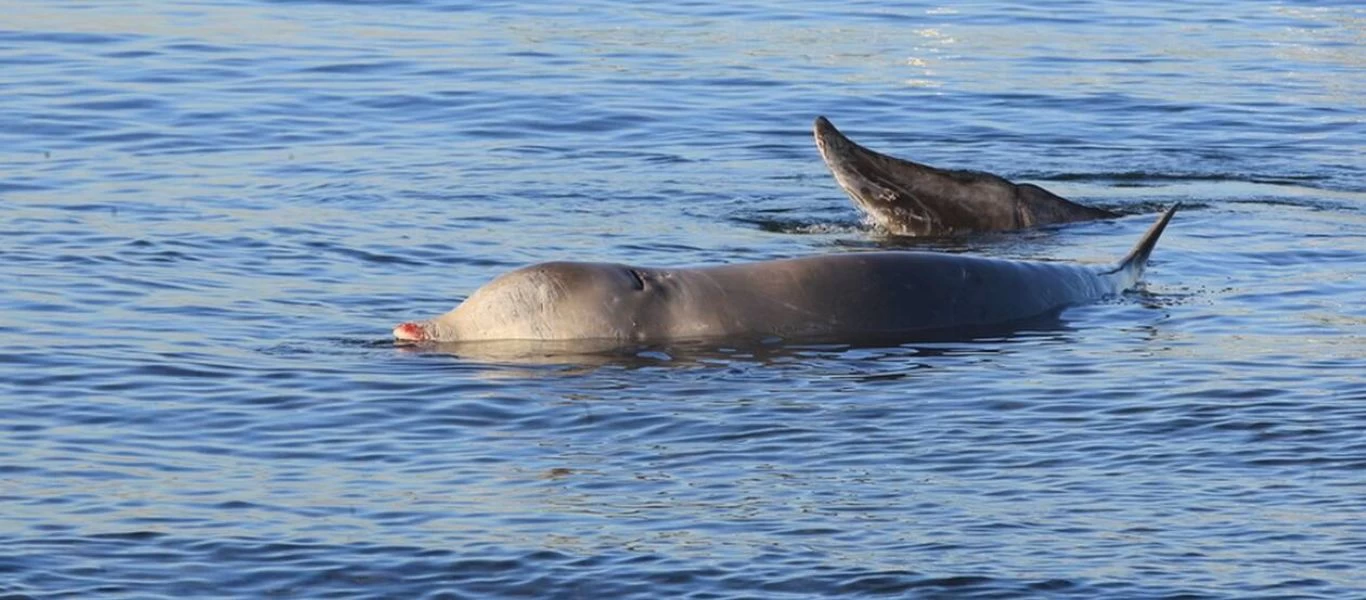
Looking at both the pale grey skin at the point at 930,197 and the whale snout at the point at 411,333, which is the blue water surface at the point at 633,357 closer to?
the whale snout at the point at 411,333

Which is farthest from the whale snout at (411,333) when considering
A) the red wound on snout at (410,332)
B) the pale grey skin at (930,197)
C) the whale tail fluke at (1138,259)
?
the pale grey skin at (930,197)

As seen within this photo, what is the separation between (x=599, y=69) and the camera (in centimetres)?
2522

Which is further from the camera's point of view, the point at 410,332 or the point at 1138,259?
the point at 1138,259

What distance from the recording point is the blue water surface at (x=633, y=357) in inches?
346

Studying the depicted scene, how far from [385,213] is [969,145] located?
585cm

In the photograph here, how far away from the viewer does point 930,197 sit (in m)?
16.8

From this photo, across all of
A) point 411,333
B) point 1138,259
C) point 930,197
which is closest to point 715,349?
point 411,333

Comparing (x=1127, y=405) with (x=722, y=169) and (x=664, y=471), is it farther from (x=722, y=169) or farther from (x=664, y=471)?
(x=722, y=169)

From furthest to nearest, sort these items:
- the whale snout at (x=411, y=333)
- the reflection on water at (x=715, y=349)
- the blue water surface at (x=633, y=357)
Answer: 1. the whale snout at (x=411, y=333)
2. the reflection on water at (x=715, y=349)
3. the blue water surface at (x=633, y=357)

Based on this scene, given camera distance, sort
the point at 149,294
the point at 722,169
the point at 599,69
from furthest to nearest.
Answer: the point at 599,69, the point at 722,169, the point at 149,294

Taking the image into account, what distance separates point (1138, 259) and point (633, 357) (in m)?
3.50

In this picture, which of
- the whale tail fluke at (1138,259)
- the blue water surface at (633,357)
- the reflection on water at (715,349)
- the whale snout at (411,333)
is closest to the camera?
the blue water surface at (633,357)

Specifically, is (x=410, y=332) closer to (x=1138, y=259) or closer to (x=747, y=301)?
(x=747, y=301)

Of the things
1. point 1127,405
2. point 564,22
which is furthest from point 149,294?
point 564,22
